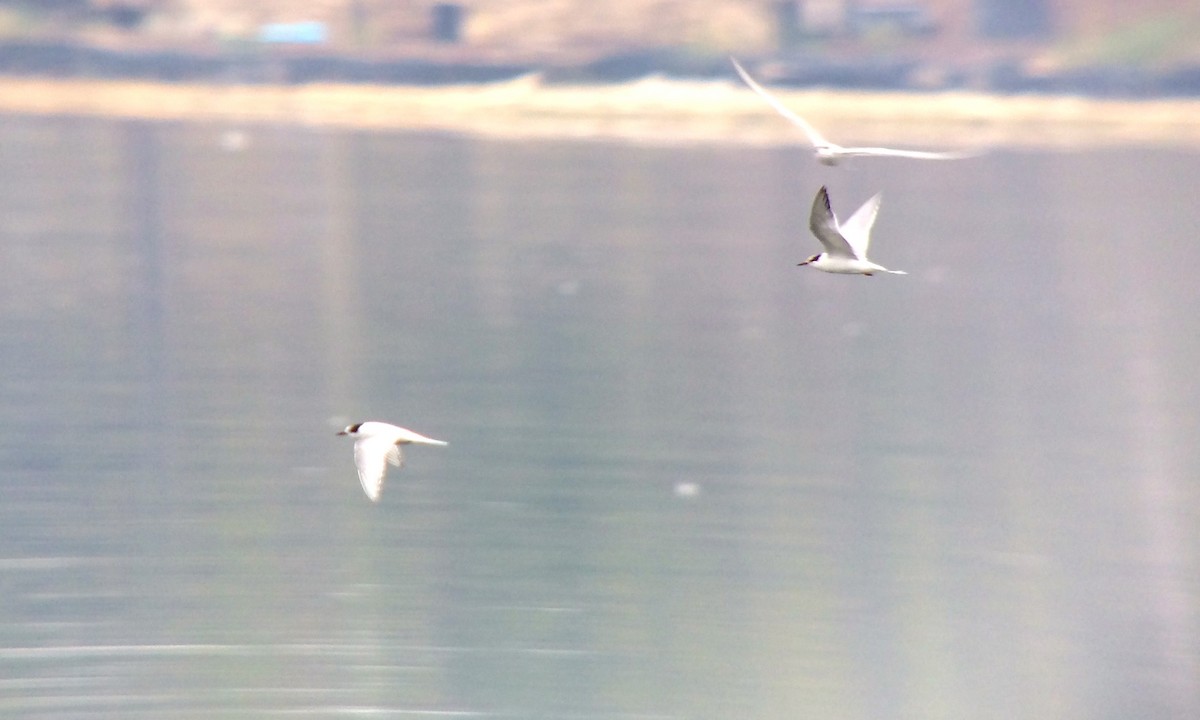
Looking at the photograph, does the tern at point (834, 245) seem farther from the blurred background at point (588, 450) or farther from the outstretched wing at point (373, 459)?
the blurred background at point (588, 450)

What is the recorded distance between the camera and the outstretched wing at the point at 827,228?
14.5ft

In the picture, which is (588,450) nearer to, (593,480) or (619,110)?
(593,480)

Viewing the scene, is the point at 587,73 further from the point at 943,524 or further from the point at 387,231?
the point at 943,524

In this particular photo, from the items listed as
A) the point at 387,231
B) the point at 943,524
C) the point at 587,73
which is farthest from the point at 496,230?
the point at 587,73

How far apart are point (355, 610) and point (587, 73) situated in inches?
1281

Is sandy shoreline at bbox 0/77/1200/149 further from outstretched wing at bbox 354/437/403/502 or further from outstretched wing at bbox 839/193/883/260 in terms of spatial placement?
outstretched wing at bbox 354/437/403/502

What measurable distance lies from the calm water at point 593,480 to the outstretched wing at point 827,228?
2.07 m

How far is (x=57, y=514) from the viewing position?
8.08m

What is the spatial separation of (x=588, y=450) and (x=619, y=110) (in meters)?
29.1

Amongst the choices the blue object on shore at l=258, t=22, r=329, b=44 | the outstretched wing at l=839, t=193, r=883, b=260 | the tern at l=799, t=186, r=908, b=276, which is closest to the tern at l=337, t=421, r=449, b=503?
the tern at l=799, t=186, r=908, b=276

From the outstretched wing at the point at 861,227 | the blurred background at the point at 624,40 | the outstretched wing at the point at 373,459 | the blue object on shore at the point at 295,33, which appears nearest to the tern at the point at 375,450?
the outstretched wing at the point at 373,459

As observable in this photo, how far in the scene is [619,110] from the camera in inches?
1506

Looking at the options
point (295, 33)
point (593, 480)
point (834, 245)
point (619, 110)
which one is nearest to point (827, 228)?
point (834, 245)

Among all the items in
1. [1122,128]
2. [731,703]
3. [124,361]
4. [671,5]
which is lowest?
[731,703]
